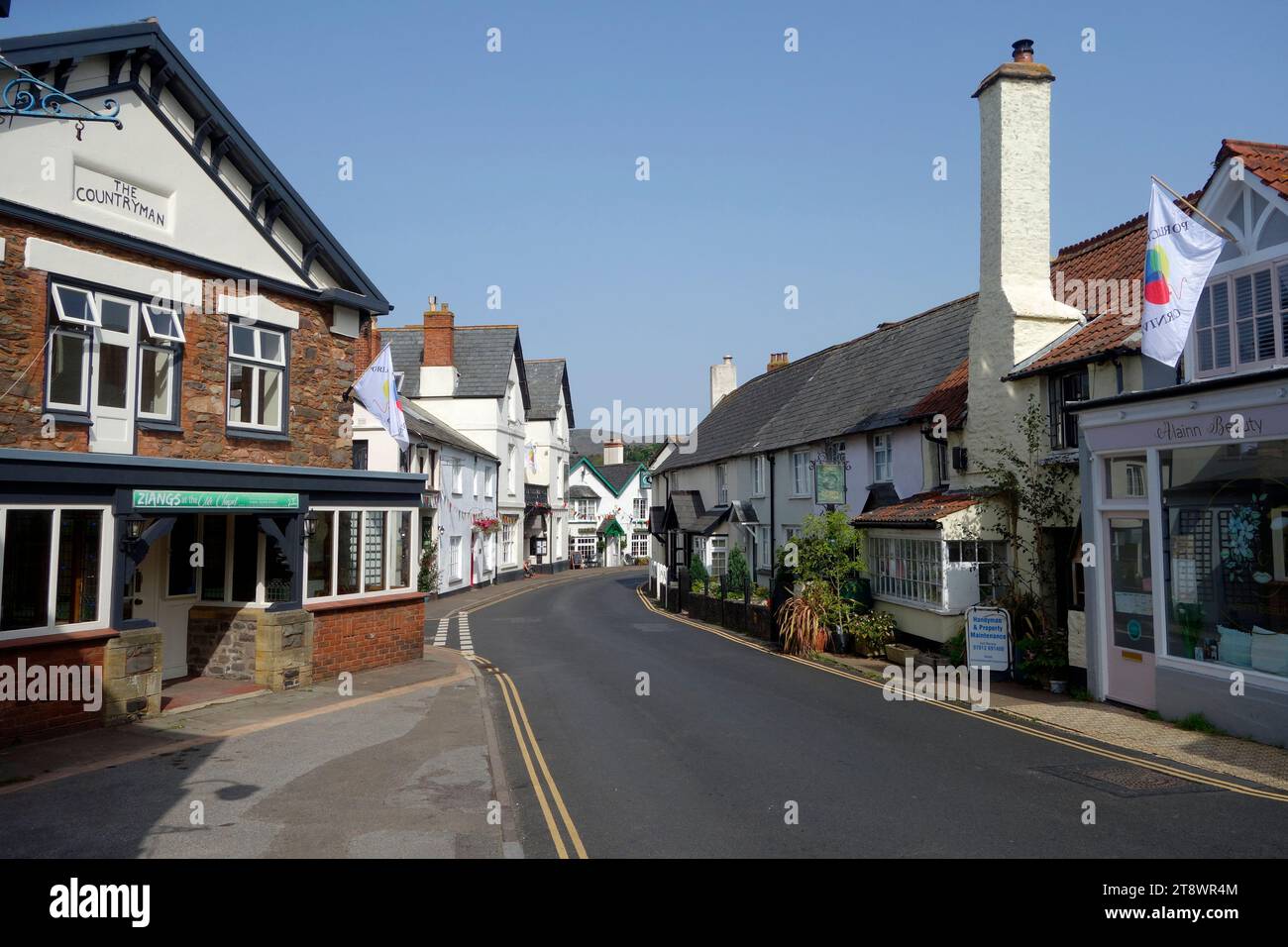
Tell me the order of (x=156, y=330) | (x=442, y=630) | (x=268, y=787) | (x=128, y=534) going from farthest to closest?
(x=442, y=630), (x=156, y=330), (x=128, y=534), (x=268, y=787)

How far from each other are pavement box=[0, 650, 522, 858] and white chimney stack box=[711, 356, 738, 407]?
3723cm

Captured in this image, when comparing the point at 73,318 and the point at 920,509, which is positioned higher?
the point at 73,318

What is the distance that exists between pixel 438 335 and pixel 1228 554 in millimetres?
35009

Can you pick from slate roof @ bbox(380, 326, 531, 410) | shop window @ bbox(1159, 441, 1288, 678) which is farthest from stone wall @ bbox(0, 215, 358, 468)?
slate roof @ bbox(380, 326, 531, 410)

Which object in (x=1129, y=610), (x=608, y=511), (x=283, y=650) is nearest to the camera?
(x=1129, y=610)

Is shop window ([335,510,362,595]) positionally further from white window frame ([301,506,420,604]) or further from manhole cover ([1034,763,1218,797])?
manhole cover ([1034,763,1218,797])

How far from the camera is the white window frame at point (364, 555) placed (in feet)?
50.2

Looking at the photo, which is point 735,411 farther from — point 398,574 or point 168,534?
point 168,534

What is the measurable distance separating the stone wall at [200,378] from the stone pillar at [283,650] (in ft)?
8.90

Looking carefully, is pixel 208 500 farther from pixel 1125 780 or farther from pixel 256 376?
pixel 1125 780

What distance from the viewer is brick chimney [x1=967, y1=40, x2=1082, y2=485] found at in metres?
16.8

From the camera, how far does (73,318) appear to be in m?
12.0

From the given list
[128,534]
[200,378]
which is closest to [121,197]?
[200,378]

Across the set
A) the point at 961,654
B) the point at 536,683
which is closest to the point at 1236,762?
the point at 961,654
